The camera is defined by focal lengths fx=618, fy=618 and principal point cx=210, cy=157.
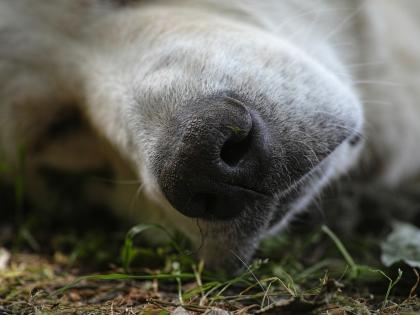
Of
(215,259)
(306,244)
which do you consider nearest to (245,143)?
(215,259)

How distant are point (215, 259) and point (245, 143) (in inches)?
21.3

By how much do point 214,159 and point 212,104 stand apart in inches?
7.9

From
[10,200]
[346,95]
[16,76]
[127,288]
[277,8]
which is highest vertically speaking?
[277,8]

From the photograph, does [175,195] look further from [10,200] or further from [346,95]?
[10,200]

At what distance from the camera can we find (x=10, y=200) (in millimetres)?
3438

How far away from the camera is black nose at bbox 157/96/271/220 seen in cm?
179

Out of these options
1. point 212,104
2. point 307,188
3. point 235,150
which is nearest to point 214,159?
point 235,150

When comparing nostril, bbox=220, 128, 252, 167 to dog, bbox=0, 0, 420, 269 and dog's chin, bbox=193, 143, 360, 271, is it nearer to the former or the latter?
dog, bbox=0, 0, 420, 269

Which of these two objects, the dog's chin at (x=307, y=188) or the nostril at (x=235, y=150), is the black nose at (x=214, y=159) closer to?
the nostril at (x=235, y=150)

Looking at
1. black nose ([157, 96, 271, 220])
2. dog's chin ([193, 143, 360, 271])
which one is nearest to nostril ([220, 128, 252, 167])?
black nose ([157, 96, 271, 220])

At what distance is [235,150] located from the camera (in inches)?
72.2

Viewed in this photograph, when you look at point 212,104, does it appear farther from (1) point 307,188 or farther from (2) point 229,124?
(1) point 307,188

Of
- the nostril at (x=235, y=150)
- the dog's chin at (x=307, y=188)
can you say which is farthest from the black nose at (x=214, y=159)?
the dog's chin at (x=307, y=188)

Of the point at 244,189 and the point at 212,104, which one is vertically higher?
the point at 212,104
